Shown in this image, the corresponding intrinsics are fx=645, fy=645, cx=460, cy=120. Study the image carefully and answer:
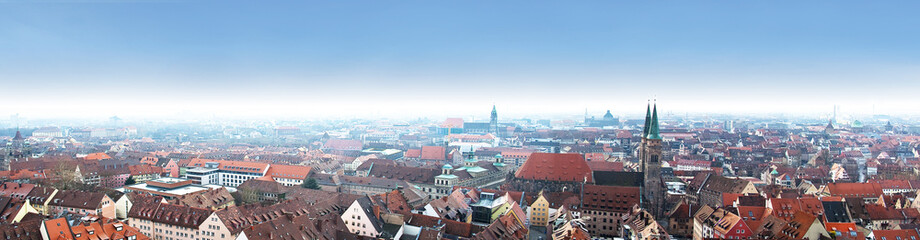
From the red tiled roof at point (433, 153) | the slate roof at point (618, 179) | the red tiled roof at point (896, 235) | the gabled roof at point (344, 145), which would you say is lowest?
the gabled roof at point (344, 145)

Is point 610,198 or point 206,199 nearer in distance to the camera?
point 610,198

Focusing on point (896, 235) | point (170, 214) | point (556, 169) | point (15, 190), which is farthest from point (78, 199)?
point (896, 235)

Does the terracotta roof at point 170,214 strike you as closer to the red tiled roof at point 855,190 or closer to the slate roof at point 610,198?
the slate roof at point 610,198

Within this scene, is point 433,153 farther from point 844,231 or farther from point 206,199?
point 844,231

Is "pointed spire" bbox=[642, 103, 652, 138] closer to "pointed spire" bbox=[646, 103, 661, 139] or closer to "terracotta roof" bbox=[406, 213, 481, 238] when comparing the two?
"pointed spire" bbox=[646, 103, 661, 139]

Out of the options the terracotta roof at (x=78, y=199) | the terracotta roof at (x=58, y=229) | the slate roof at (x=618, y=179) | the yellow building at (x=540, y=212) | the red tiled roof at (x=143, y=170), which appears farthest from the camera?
the red tiled roof at (x=143, y=170)

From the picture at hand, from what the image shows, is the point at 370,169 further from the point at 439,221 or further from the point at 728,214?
the point at 728,214

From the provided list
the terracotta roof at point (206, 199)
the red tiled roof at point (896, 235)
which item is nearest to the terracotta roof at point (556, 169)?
the terracotta roof at point (206, 199)
